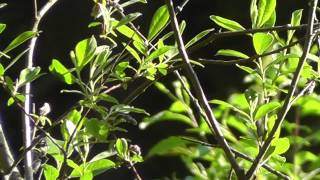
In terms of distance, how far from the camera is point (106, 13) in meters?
0.70

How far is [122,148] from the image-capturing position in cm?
75

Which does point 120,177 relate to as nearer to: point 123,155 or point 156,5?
point 156,5

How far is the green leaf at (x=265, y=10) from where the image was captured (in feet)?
2.39

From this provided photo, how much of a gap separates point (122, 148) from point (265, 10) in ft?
0.74

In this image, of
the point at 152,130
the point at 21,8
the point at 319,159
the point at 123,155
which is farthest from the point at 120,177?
the point at 123,155

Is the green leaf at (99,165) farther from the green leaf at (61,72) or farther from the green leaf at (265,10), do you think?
the green leaf at (265,10)

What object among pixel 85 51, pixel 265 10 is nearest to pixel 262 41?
pixel 265 10

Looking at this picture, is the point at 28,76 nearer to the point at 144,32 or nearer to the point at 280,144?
the point at 280,144

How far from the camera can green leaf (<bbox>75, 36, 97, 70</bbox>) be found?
726mm

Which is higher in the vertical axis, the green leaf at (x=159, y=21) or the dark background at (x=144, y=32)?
the green leaf at (x=159, y=21)

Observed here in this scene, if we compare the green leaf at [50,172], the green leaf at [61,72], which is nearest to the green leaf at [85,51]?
the green leaf at [61,72]

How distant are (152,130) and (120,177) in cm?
56

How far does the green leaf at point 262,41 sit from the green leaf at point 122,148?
0.18 meters

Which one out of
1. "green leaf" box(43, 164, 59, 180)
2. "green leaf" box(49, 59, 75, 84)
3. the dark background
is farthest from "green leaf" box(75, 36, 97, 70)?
the dark background
